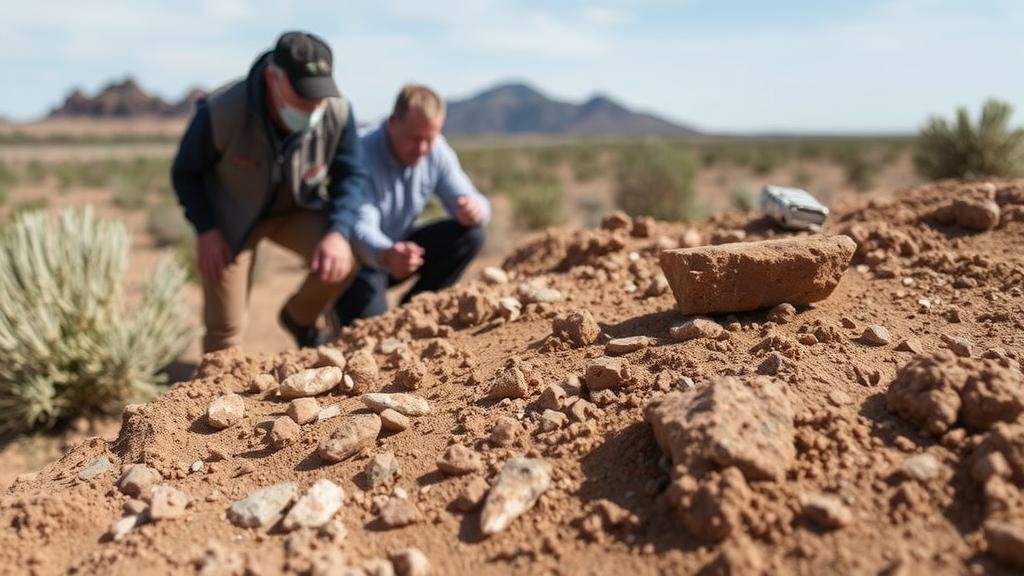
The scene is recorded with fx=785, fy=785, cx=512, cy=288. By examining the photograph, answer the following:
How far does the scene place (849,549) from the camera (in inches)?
65.0

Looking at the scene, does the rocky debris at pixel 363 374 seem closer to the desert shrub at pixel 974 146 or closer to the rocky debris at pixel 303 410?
the rocky debris at pixel 303 410

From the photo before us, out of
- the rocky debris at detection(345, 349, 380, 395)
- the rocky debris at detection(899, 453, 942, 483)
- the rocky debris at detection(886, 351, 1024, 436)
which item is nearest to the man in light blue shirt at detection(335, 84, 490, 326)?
the rocky debris at detection(345, 349, 380, 395)

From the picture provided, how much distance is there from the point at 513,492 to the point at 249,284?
3224mm

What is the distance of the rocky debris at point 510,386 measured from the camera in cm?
247

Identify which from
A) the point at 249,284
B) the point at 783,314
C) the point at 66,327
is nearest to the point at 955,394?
the point at 783,314

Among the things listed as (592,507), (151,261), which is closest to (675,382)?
(592,507)

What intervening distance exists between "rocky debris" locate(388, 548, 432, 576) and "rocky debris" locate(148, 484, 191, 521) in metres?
0.68

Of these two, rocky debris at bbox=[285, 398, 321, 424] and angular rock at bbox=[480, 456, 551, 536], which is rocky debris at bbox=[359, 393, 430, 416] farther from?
angular rock at bbox=[480, 456, 551, 536]

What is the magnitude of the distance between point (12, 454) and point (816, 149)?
39509mm

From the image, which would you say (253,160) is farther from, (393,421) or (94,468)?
(393,421)

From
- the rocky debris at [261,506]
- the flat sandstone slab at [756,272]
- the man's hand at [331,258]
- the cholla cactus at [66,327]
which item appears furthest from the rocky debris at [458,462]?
the cholla cactus at [66,327]

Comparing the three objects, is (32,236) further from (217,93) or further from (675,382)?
(675,382)

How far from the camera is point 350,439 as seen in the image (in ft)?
7.56

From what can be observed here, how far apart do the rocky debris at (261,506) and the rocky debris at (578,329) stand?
3.54 feet
